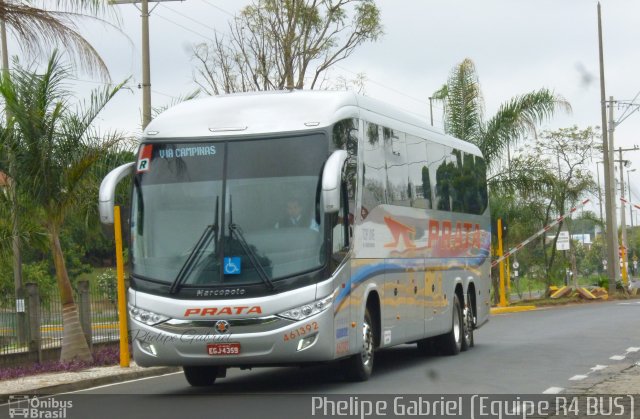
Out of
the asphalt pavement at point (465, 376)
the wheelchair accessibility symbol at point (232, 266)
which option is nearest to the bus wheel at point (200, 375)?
the asphalt pavement at point (465, 376)

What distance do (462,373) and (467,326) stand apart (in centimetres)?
509

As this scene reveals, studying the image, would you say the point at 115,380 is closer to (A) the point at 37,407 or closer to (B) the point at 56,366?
(B) the point at 56,366

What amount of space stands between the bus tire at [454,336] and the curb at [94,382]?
14.2 ft

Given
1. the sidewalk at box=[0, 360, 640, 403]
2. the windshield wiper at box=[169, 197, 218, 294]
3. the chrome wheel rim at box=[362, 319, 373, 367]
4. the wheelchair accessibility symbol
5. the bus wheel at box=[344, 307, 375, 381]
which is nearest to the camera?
the sidewalk at box=[0, 360, 640, 403]

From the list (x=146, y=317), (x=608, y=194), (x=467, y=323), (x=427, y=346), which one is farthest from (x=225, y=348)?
(x=608, y=194)

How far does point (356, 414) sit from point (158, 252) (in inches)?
144

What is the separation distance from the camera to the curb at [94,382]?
15773mm

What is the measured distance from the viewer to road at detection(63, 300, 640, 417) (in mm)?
14617

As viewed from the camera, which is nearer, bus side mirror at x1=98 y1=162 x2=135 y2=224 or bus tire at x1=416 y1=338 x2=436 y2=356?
bus side mirror at x1=98 y1=162 x2=135 y2=224

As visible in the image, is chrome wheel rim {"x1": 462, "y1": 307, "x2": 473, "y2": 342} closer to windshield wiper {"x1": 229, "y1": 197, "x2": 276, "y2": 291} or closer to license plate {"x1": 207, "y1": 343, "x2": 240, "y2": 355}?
windshield wiper {"x1": 229, "y1": 197, "x2": 276, "y2": 291}

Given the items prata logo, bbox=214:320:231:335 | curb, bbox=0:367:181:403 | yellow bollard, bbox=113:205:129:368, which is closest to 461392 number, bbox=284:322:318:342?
prata logo, bbox=214:320:231:335

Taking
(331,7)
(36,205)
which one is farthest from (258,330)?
(331,7)

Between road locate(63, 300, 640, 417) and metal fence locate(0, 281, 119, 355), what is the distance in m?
4.70

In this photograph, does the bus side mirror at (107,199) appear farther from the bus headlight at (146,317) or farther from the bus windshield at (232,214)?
the bus headlight at (146,317)
